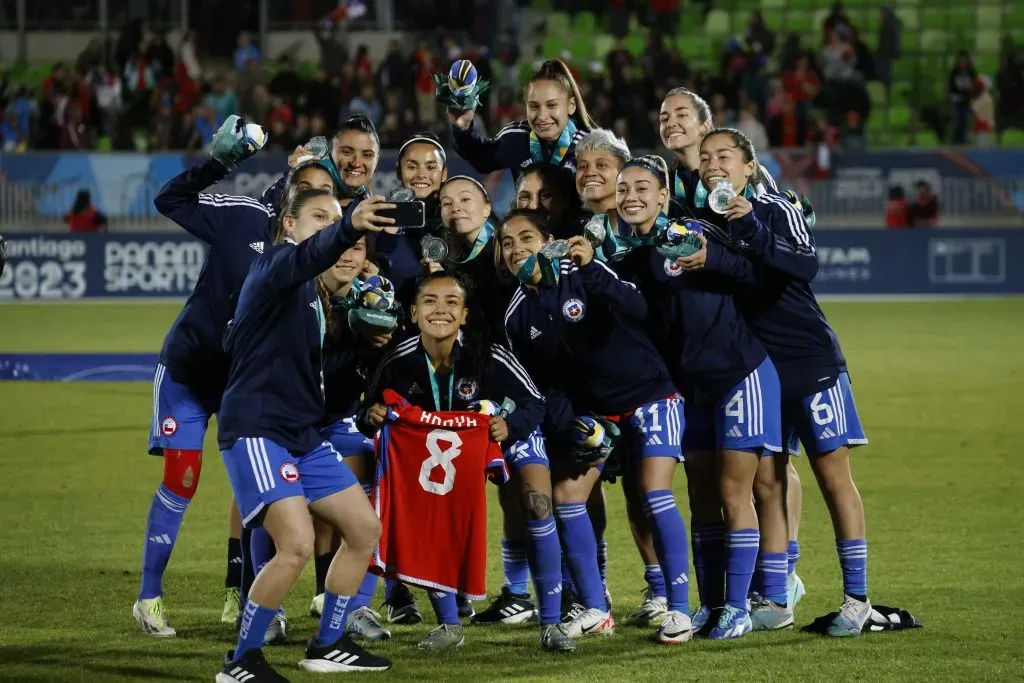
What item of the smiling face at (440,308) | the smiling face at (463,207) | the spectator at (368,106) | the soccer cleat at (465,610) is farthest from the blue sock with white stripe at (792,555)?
the spectator at (368,106)

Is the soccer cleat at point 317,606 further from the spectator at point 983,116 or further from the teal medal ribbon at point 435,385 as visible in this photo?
the spectator at point 983,116

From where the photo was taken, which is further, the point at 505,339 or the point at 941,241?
the point at 941,241

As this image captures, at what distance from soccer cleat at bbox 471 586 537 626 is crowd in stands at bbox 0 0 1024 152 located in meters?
18.3

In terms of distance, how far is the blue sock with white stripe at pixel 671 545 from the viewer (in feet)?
21.0

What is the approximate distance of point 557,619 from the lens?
638cm

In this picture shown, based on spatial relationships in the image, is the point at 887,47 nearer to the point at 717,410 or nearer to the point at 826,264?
the point at 826,264

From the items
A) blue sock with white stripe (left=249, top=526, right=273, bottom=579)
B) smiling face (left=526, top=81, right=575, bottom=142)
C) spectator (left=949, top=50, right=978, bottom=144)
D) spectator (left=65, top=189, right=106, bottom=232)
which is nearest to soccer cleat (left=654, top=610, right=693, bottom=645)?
blue sock with white stripe (left=249, top=526, right=273, bottom=579)

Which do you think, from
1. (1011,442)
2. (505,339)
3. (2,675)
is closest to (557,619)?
(505,339)

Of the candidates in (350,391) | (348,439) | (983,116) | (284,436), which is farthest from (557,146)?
(983,116)

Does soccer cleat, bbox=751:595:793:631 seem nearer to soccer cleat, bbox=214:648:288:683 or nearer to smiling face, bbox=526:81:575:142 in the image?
soccer cleat, bbox=214:648:288:683

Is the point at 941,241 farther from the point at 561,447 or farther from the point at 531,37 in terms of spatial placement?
the point at 561,447

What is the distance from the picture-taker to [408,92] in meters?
25.9

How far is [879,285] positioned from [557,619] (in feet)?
60.8

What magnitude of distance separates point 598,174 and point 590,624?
197 cm
